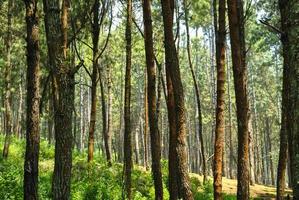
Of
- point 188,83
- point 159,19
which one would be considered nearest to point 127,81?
point 159,19

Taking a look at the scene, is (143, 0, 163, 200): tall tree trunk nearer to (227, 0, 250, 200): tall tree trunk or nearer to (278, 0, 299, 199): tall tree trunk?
(227, 0, 250, 200): tall tree trunk

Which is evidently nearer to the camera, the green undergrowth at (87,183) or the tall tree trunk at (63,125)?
the tall tree trunk at (63,125)

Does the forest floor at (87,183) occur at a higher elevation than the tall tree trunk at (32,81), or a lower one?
lower

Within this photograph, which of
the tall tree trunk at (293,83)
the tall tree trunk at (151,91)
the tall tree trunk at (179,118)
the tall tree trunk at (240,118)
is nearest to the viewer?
the tall tree trunk at (293,83)

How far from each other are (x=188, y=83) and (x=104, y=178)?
44414 mm

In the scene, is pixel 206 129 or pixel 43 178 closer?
pixel 43 178

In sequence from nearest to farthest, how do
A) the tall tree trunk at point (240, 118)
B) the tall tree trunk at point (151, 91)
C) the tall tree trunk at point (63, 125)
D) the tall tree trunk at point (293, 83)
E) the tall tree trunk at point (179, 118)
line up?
the tall tree trunk at point (293, 83)
the tall tree trunk at point (63, 125)
the tall tree trunk at point (179, 118)
the tall tree trunk at point (240, 118)
the tall tree trunk at point (151, 91)

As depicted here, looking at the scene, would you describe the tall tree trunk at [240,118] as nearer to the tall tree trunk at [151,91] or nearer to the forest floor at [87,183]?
the tall tree trunk at [151,91]

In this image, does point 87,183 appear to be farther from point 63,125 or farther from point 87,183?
point 63,125

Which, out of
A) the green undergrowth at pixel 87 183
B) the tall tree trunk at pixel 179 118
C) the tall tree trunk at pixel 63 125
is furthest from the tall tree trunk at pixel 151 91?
the tall tree trunk at pixel 63 125

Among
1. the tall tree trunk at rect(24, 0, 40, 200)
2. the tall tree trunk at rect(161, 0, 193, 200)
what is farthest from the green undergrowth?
the tall tree trunk at rect(161, 0, 193, 200)

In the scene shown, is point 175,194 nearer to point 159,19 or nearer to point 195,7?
point 195,7

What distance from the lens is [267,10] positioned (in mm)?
27516

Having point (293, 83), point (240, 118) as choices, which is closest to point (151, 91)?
point (240, 118)
